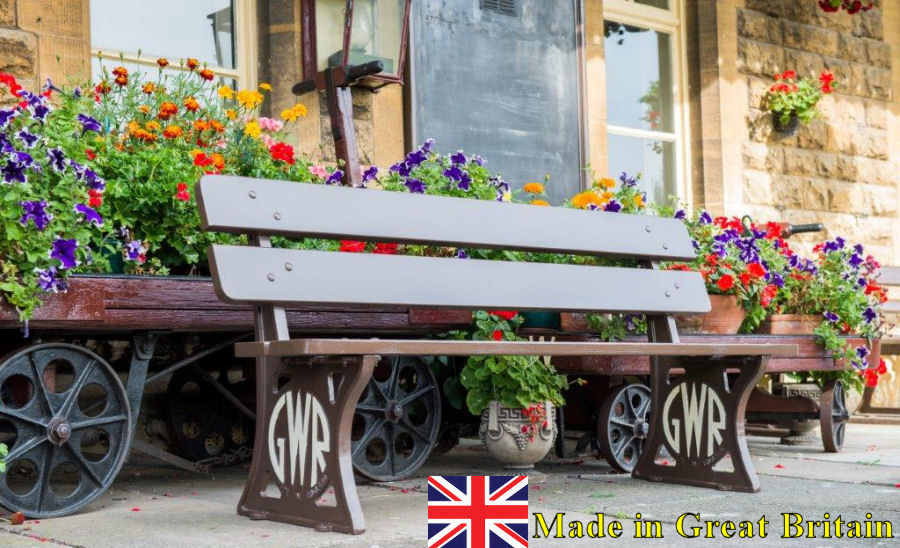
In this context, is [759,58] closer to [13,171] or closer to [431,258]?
[431,258]

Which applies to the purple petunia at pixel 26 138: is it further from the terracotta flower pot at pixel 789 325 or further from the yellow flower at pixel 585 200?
the terracotta flower pot at pixel 789 325

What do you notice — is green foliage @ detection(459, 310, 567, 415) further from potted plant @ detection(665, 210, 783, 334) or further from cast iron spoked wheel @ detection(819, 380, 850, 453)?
cast iron spoked wheel @ detection(819, 380, 850, 453)

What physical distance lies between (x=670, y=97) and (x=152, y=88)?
4.42m

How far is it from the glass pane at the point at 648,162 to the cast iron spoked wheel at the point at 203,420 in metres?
3.72

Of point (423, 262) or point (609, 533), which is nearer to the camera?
point (609, 533)

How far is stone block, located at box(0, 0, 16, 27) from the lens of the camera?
4.76 metres

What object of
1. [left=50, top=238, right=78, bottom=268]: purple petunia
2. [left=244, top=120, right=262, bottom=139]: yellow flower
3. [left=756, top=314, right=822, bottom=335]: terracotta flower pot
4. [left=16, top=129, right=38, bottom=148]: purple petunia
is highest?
[left=244, top=120, right=262, bottom=139]: yellow flower

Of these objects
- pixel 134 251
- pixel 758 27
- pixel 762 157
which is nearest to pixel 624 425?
pixel 134 251

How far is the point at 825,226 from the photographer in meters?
8.38

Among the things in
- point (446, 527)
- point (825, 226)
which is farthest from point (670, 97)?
point (446, 527)

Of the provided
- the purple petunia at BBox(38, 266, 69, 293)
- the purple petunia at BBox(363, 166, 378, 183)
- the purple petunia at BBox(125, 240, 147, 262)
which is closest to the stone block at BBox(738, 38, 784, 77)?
the purple petunia at BBox(363, 166, 378, 183)

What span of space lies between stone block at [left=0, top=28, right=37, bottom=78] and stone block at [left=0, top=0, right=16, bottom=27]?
27 millimetres

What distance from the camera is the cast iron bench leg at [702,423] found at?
3908 mm

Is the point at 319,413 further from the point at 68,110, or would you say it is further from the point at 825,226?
the point at 825,226
